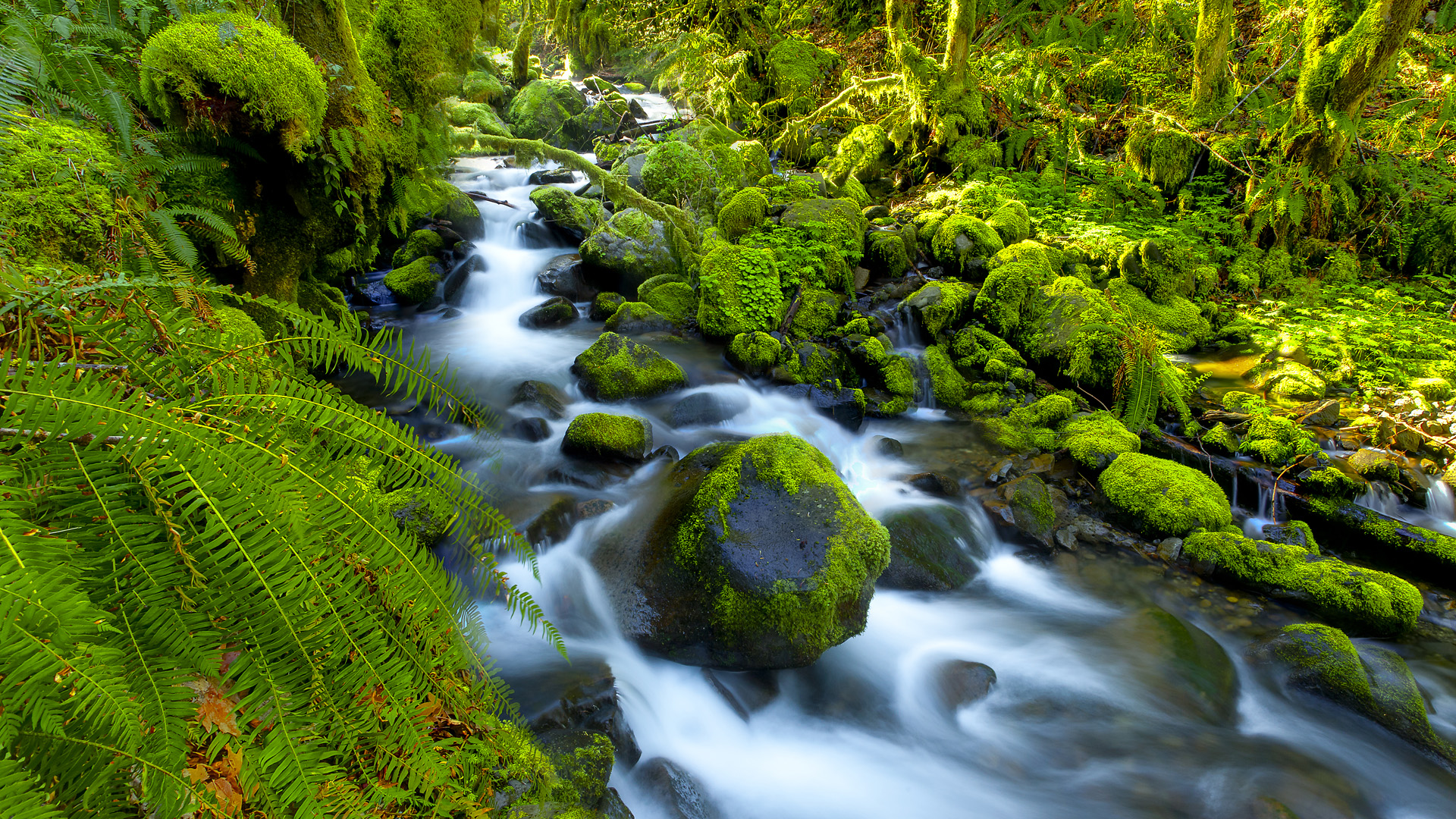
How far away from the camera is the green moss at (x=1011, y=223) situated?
9.31 m

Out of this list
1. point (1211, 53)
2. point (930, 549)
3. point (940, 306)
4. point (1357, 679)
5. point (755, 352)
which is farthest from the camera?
point (1211, 53)

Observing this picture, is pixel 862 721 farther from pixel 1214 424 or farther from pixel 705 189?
pixel 705 189

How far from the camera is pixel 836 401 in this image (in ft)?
23.0

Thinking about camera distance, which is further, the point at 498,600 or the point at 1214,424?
the point at 1214,424

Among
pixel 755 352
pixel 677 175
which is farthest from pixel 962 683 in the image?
pixel 677 175

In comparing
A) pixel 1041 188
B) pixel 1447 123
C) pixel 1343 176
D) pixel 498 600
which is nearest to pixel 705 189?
pixel 1041 188

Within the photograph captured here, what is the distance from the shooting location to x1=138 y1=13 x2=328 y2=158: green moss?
328 centimetres

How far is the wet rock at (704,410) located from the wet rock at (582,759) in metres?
3.82

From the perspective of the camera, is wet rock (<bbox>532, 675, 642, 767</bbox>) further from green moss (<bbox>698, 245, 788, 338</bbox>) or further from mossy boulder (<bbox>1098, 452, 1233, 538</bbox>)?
green moss (<bbox>698, 245, 788, 338</bbox>)

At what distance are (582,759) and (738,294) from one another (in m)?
5.93

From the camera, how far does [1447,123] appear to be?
985 cm

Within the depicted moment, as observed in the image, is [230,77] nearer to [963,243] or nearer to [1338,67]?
[963,243]

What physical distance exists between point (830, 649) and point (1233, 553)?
3.33m

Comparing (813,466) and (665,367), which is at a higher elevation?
(813,466)
